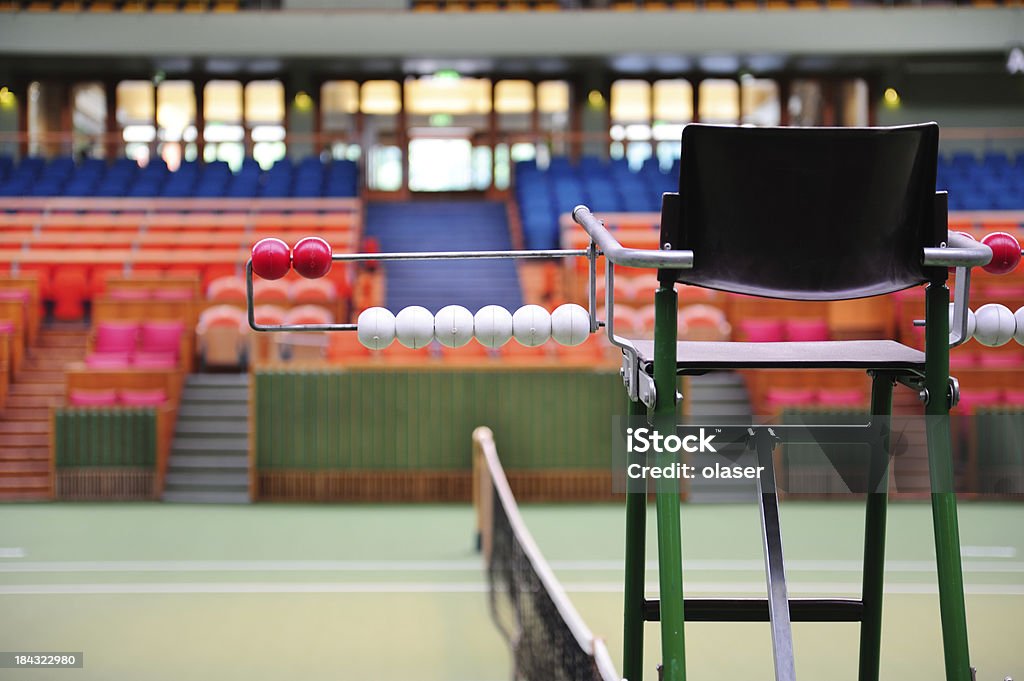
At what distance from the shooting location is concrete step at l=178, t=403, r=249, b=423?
6.60 meters

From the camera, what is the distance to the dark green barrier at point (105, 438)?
6.17 metres

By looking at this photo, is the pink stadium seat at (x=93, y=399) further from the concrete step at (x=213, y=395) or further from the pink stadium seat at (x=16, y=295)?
the pink stadium seat at (x=16, y=295)

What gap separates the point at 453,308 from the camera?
5.27 ft

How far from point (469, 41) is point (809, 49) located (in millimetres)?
3609

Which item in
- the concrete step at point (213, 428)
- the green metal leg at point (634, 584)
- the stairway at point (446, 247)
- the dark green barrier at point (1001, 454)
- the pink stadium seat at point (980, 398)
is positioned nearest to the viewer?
the dark green barrier at point (1001, 454)

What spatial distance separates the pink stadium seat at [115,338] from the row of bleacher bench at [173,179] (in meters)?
3.42

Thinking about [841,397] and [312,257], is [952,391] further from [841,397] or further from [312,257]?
[841,397]

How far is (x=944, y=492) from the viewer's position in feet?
4.30

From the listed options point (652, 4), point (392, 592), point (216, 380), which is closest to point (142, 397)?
point (216, 380)

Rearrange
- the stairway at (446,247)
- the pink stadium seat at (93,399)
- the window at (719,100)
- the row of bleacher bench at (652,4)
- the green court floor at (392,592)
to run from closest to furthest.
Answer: the green court floor at (392,592)
the pink stadium seat at (93,399)
the stairway at (446,247)
the row of bleacher bench at (652,4)
the window at (719,100)

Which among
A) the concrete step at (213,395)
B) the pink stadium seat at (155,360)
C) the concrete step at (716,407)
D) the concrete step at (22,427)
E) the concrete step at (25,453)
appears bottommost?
the concrete step at (25,453)

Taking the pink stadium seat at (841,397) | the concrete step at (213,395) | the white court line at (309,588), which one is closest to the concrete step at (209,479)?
the concrete step at (213,395)

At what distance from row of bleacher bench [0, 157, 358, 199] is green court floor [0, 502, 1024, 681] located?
528 cm

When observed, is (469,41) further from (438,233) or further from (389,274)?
(389,274)
